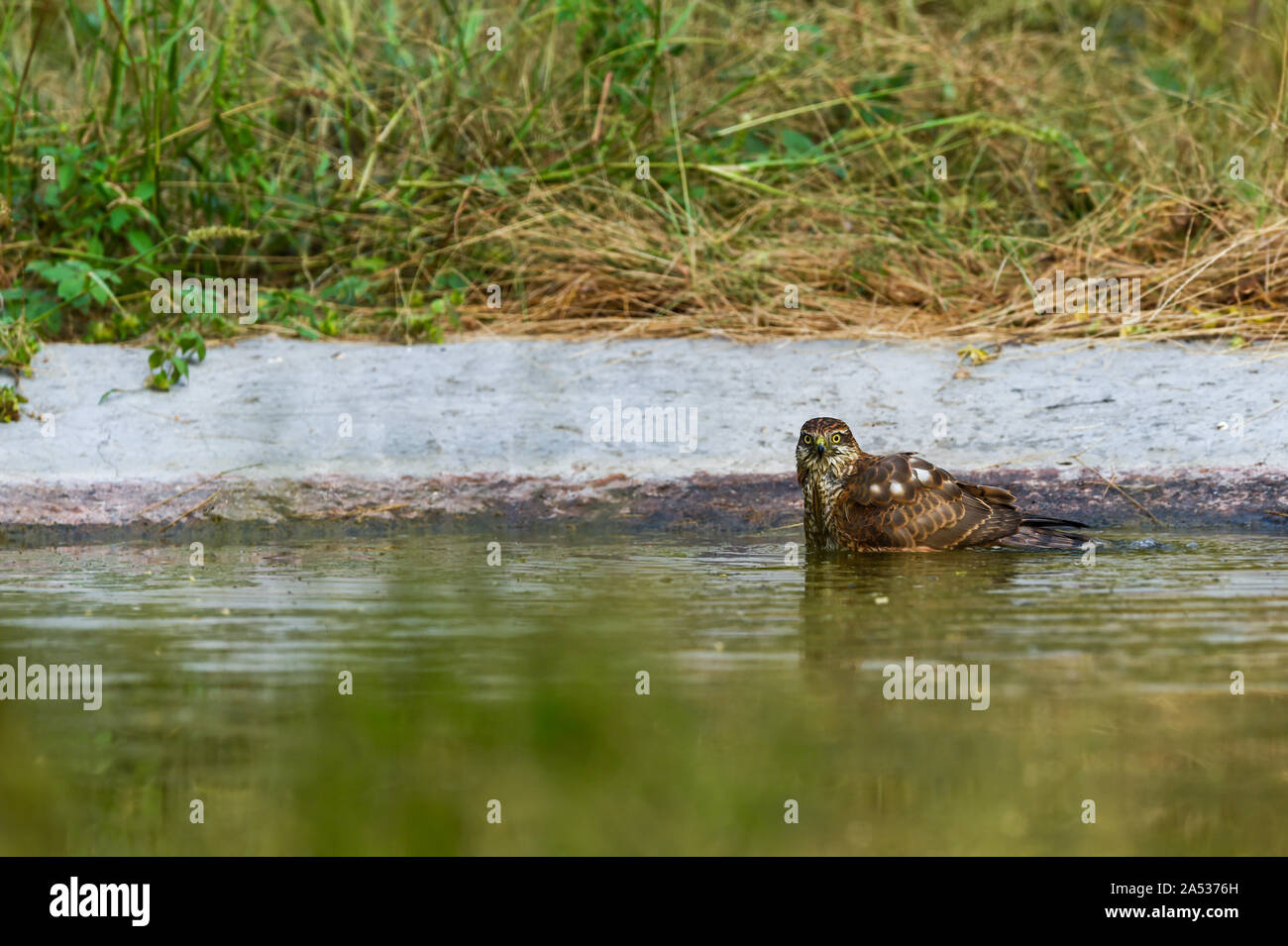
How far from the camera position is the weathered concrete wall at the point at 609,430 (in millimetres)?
6301

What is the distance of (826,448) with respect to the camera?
18.8ft

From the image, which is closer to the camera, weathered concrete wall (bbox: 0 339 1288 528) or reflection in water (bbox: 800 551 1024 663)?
reflection in water (bbox: 800 551 1024 663)

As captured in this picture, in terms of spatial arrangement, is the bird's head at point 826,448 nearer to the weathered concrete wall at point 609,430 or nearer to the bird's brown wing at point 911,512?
the bird's brown wing at point 911,512

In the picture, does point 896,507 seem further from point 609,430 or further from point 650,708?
point 650,708

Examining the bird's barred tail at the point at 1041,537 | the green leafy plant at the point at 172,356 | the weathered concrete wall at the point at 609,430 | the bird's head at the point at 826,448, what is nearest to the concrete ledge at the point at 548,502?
the weathered concrete wall at the point at 609,430

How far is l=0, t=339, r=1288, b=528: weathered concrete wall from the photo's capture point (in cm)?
630

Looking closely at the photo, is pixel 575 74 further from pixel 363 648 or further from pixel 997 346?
pixel 363 648

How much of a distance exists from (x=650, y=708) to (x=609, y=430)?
3350 mm

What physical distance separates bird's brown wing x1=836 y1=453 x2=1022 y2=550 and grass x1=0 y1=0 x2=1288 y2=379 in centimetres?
209

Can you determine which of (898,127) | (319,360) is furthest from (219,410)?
(898,127)

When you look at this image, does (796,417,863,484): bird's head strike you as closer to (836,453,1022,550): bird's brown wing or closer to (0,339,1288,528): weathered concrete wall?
(836,453,1022,550): bird's brown wing

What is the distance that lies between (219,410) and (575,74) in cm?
326

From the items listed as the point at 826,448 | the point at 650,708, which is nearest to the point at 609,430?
the point at 826,448

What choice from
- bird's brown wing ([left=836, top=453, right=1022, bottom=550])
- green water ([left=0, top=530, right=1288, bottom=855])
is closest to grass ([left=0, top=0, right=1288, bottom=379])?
bird's brown wing ([left=836, top=453, right=1022, bottom=550])
